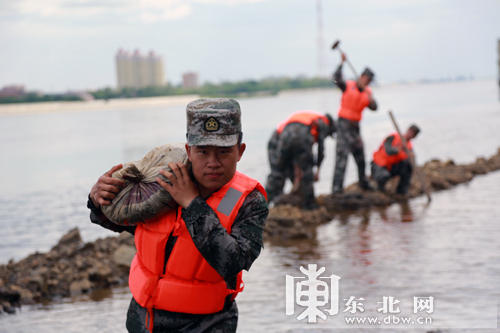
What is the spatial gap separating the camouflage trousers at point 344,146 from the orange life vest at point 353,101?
13 cm

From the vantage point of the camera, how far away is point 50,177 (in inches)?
1036

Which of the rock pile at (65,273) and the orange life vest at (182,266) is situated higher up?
the orange life vest at (182,266)

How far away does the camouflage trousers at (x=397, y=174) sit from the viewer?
13.5m

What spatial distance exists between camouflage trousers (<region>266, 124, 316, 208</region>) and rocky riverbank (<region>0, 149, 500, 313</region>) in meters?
0.28

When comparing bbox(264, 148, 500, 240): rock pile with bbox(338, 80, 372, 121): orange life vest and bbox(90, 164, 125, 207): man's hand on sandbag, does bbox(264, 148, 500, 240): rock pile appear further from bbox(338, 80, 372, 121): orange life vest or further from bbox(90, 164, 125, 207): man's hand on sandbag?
bbox(90, 164, 125, 207): man's hand on sandbag

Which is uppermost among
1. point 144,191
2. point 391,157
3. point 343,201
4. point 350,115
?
point 144,191

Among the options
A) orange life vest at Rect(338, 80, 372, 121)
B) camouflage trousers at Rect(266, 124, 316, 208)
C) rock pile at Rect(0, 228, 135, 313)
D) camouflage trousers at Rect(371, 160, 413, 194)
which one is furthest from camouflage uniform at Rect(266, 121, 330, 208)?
rock pile at Rect(0, 228, 135, 313)

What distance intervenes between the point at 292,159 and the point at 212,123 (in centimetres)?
874

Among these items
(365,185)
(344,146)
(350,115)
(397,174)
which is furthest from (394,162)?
(350,115)

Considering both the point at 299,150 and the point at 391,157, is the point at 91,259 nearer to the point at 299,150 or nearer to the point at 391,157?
the point at 299,150

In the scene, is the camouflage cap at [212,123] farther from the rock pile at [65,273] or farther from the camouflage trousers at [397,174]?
the camouflage trousers at [397,174]

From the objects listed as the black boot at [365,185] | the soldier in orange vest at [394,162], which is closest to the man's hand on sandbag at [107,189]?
the soldier in orange vest at [394,162]

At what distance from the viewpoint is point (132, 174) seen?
10.6 feet

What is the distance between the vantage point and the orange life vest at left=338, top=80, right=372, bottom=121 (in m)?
13.0
